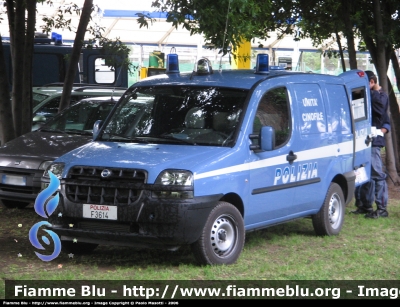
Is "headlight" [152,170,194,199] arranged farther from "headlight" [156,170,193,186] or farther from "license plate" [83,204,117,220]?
"license plate" [83,204,117,220]

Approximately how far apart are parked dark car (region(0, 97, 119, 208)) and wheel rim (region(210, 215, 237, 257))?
136 inches

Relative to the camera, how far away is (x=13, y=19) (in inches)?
565

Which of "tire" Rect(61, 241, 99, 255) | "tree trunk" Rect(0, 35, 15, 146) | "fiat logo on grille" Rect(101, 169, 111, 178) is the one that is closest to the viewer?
"fiat logo on grille" Rect(101, 169, 111, 178)

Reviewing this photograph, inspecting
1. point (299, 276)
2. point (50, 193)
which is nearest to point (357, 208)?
point (299, 276)

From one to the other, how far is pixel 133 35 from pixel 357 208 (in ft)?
75.9

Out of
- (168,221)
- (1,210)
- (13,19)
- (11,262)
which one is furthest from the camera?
(13,19)

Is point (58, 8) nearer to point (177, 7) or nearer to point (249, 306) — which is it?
point (177, 7)

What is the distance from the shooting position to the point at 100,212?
776cm

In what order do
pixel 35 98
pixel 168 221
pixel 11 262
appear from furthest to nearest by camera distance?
Result: pixel 35 98
pixel 11 262
pixel 168 221

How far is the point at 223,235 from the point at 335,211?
8.22 ft

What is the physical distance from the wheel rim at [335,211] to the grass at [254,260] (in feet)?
0.63

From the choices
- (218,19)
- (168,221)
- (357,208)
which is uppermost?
(218,19)

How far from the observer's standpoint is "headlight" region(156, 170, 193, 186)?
24.7 ft

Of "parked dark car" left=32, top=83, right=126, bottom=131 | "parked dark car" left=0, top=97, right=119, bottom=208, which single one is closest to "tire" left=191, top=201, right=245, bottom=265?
"parked dark car" left=0, top=97, right=119, bottom=208
